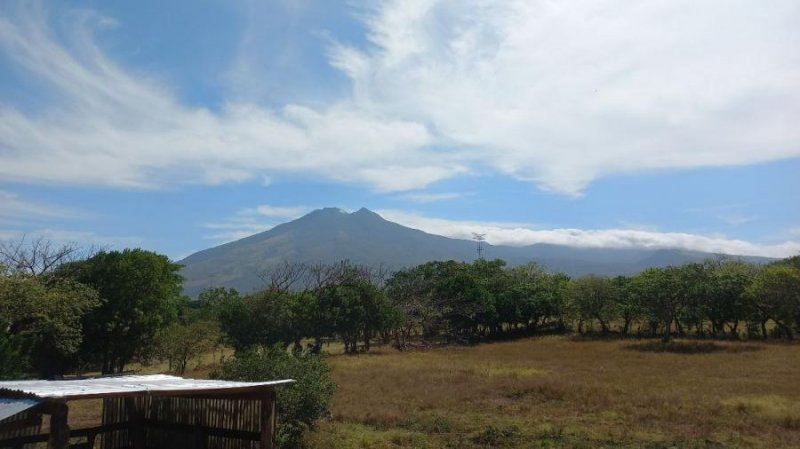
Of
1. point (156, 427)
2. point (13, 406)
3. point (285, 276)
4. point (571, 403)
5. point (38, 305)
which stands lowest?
point (571, 403)

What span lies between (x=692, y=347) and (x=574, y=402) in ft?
71.7

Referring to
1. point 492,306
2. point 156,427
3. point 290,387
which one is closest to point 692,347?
point 492,306

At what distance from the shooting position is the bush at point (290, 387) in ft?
43.4

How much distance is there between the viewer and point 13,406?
711cm

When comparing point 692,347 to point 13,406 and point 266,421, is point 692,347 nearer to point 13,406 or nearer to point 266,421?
point 266,421

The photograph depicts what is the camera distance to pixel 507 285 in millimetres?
59375

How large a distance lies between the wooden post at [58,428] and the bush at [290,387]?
18.9ft

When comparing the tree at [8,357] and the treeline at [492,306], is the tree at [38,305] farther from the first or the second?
the treeline at [492,306]

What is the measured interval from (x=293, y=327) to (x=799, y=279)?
34.9 meters

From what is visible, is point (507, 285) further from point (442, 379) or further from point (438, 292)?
point (442, 379)

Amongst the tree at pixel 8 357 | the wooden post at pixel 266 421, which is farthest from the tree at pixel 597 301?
the wooden post at pixel 266 421

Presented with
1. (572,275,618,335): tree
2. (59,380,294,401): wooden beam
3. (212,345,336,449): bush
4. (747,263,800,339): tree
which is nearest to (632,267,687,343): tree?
(572,275,618,335): tree

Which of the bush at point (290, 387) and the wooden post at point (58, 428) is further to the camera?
the bush at point (290, 387)

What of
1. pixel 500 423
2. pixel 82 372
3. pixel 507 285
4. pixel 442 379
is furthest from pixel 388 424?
pixel 507 285
